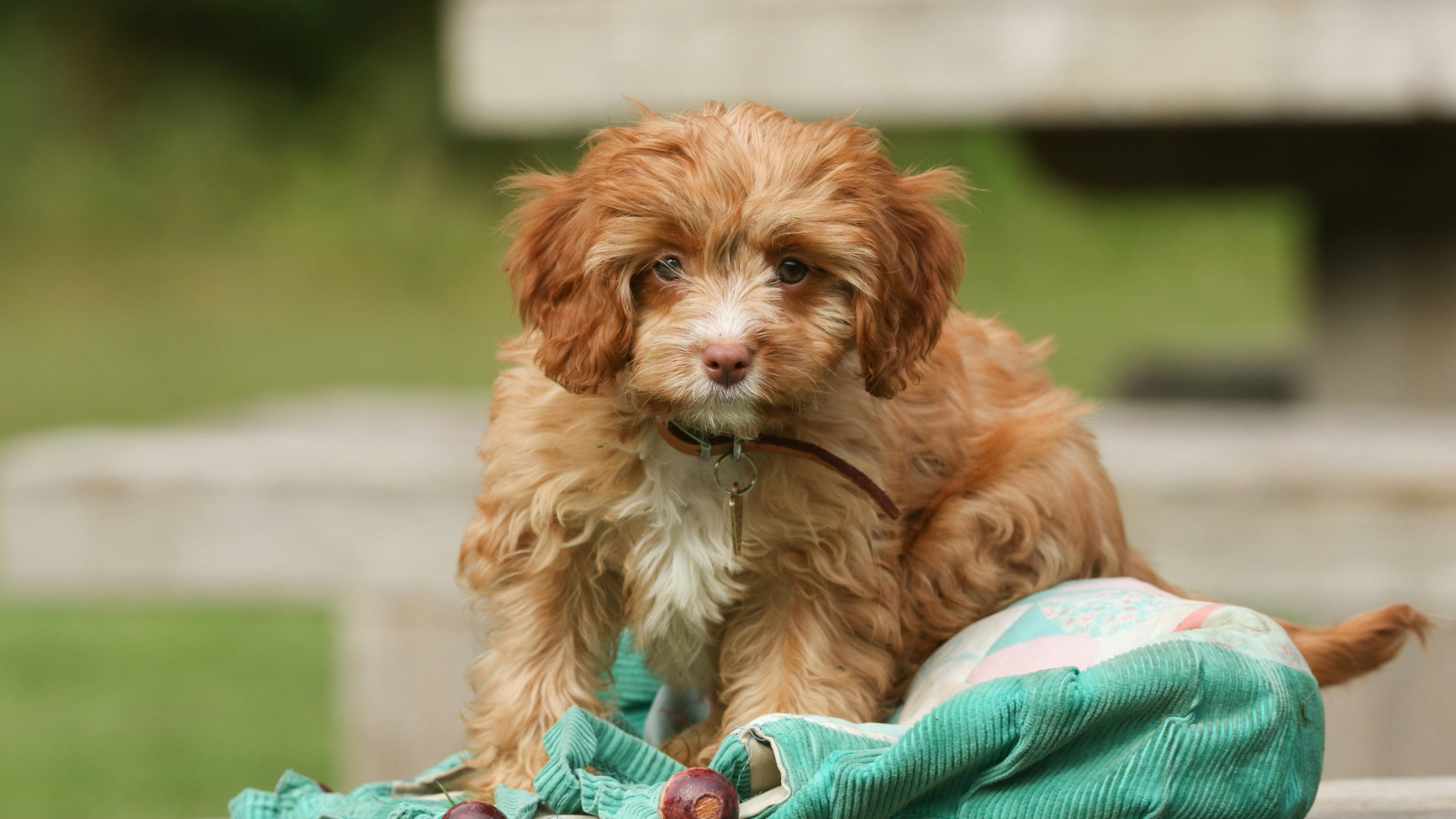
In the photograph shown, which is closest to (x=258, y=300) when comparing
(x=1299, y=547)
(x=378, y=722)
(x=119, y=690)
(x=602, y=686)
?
(x=119, y=690)

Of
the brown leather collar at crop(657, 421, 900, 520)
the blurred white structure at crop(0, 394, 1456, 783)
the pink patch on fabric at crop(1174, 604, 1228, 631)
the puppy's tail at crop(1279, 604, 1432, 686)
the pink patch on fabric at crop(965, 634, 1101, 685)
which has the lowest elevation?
the blurred white structure at crop(0, 394, 1456, 783)

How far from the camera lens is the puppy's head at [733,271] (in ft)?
9.11

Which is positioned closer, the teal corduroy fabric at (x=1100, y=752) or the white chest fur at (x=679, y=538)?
the teal corduroy fabric at (x=1100, y=752)

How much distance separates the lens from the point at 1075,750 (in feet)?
9.21

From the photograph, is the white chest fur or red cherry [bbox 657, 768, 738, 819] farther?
the white chest fur

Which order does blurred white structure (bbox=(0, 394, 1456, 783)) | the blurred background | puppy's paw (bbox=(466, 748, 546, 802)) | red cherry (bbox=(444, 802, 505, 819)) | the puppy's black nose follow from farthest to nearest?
blurred white structure (bbox=(0, 394, 1456, 783)) < the blurred background < puppy's paw (bbox=(466, 748, 546, 802)) < red cherry (bbox=(444, 802, 505, 819)) < the puppy's black nose

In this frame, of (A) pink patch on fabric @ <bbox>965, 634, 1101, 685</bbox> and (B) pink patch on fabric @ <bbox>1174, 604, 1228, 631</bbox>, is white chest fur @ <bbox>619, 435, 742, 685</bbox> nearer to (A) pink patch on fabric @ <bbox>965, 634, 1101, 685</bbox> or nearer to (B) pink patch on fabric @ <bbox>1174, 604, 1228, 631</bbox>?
(A) pink patch on fabric @ <bbox>965, 634, 1101, 685</bbox>

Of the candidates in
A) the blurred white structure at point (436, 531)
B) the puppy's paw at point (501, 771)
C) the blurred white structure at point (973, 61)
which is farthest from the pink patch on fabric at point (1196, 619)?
the blurred white structure at point (436, 531)

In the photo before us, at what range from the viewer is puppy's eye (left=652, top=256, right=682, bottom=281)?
2.86 m

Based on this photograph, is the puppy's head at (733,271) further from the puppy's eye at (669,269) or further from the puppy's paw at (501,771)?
the puppy's paw at (501,771)

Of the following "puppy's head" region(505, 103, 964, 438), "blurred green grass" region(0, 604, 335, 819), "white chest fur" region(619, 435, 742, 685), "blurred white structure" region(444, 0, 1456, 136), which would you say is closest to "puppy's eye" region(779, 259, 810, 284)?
"puppy's head" region(505, 103, 964, 438)

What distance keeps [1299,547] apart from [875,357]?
4477 millimetres

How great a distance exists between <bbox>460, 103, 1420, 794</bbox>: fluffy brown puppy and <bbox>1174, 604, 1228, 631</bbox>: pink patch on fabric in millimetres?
414

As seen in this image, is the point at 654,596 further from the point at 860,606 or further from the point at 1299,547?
the point at 1299,547
